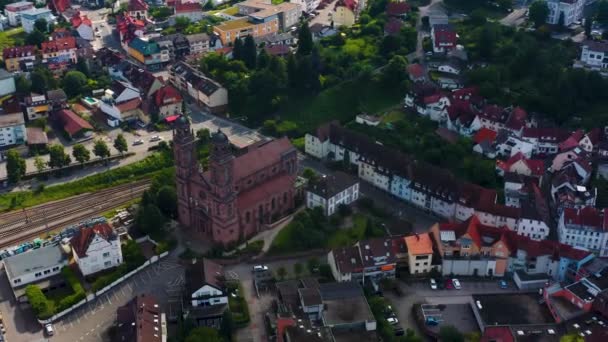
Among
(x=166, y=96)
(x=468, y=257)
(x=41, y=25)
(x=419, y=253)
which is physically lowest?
(x=468, y=257)

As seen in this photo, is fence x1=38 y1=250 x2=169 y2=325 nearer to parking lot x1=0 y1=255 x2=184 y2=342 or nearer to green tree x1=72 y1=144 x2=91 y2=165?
parking lot x1=0 y1=255 x2=184 y2=342

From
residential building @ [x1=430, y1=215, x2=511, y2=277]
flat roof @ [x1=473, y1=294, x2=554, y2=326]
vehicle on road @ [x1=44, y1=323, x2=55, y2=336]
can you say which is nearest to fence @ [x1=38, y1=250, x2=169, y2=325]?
vehicle on road @ [x1=44, y1=323, x2=55, y2=336]

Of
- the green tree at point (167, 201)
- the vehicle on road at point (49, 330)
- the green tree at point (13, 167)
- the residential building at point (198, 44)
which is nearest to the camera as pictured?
the vehicle on road at point (49, 330)

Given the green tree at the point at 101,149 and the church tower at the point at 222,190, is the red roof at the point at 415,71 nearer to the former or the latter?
the church tower at the point at 222,190

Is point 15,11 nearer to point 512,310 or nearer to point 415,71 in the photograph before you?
point 415,71

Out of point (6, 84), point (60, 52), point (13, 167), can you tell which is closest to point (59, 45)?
point (60, 52)

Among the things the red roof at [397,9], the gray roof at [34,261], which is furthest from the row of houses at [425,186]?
the red roof at [397,9]

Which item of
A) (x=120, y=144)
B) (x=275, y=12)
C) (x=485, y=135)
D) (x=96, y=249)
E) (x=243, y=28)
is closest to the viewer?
(x=96, y=249)

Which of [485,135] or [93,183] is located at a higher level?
[485,135]
